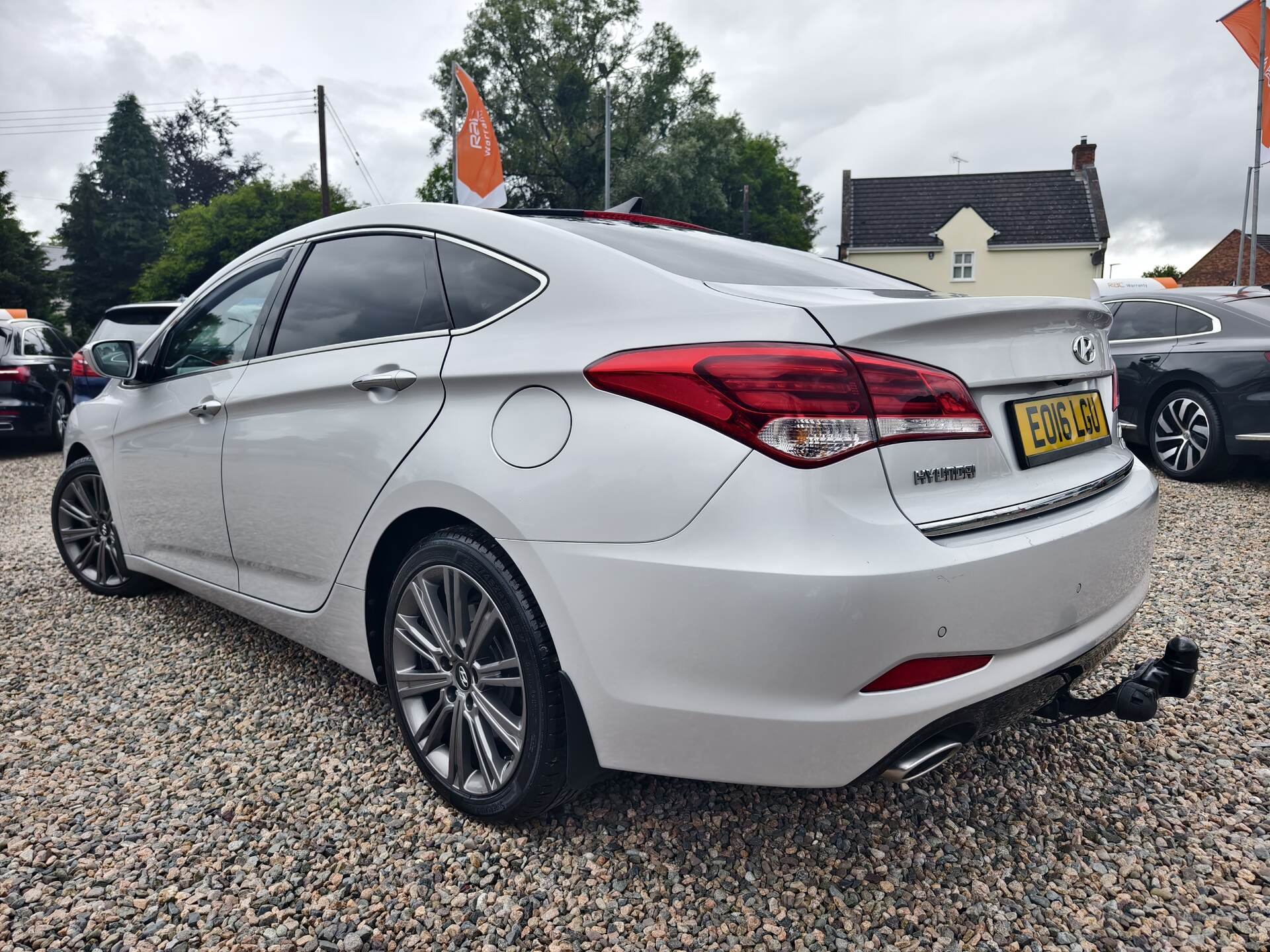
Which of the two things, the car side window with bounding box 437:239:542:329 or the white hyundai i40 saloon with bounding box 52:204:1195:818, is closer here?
the white hyundai i40 saloon with bounding box 52:204:1195:818

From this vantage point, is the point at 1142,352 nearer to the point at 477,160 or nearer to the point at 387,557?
the point at 387,557

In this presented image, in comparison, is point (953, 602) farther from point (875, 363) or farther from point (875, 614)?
point (875, 363)

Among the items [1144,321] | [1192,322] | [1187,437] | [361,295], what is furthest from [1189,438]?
[361,295]

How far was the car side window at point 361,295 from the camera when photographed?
7.72 feet

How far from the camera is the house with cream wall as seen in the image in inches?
1511

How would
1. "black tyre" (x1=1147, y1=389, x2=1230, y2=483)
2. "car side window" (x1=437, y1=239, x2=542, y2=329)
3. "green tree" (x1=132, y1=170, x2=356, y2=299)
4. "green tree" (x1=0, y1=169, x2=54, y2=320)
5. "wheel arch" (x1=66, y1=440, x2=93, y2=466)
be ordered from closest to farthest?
"car side window" (x1=437, y1=239, x2=542, y2=329) < "wheel arch" (x1=66, y1=440, x2=93, y2=466) < "black tyre" (x1=1147, y1=389, x2=1230, y2=483) < "green tree" (x1=0, y1=169, x2=54, y2=320) < "green tree" (x1=132, y1=170, x2=356, y2=299)

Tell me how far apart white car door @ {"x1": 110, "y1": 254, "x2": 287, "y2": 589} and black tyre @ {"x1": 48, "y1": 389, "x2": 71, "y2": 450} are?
7926mm

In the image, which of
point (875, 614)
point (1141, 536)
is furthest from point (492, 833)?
point (1141, 536)

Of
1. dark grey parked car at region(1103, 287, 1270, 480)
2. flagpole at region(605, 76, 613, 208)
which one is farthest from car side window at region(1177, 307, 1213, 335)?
flagpole at region(605, 76, 613, 208)

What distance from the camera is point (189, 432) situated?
124 inches

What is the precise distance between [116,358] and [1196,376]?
6.85 metres

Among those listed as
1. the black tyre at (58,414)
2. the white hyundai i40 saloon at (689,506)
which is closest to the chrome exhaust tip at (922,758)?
the white hyundai i40 saloon at (689,506)

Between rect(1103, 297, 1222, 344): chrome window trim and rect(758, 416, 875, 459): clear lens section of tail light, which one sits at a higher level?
rect(758, 416, 875, 459): clear lens section of tail light

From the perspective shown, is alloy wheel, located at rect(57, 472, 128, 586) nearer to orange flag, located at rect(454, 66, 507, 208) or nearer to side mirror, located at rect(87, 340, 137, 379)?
side mirror, located at rect(87, 340, 137, 379)
